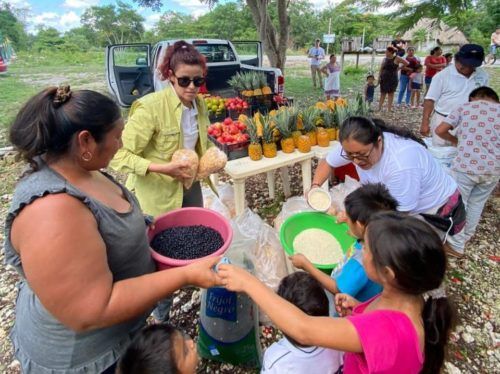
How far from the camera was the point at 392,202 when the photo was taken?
→ 1.82 m

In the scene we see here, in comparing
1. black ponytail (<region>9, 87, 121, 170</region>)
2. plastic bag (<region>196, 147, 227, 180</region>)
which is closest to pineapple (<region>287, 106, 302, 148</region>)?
plastic bag (<region>196, 147, 227, 180</region>)

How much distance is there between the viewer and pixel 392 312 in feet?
3.55

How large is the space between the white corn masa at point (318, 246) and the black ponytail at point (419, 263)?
41.0 inches

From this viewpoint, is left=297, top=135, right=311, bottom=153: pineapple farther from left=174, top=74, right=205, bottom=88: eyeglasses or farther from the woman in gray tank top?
the woman in gray tank top

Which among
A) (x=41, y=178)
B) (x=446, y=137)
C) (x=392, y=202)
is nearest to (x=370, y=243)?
(x=392, y=202)

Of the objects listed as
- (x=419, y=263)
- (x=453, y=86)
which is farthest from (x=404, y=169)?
(x=453, y=86)

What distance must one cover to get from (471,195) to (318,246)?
202 cm

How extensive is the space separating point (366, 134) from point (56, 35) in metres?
51.9

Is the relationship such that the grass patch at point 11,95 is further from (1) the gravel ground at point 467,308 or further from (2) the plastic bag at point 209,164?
(2) the plastic bag at point 209,164

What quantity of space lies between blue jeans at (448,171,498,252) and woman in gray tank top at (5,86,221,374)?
2.93 m

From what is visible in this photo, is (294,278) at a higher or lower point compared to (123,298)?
lower

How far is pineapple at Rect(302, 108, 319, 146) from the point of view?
3.55 m

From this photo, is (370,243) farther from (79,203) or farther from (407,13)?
(407,13)

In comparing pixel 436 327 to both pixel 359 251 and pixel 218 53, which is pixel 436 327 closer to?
pixel 359 251
